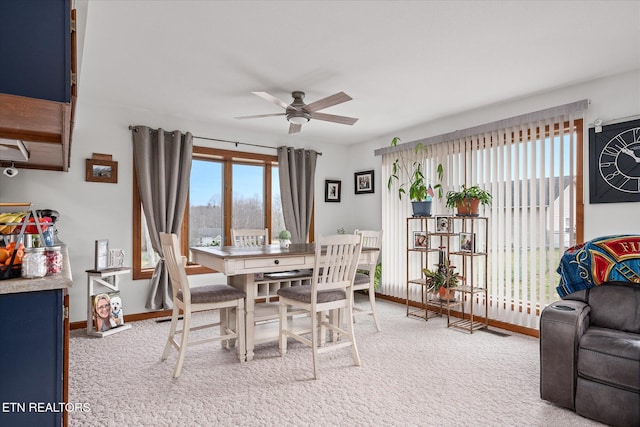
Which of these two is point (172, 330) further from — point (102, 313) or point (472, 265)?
Answer: point (472, 265)

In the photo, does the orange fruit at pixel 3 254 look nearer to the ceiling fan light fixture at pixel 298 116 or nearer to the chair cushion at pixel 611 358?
the ceiling fan light fixture at pixel 298 116

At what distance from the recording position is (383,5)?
218 cm

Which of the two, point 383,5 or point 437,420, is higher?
point 383,5

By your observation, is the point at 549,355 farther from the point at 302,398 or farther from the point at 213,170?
the point at 213,170

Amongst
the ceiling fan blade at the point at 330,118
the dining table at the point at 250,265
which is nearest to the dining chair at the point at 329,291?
the dining table at the point at 250,265

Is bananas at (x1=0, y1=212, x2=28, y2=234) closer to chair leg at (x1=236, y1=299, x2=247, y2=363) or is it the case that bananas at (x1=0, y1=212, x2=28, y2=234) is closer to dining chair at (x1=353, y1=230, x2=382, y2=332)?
chair leg at (x1=236, y1=299, x2=247, y2=363)

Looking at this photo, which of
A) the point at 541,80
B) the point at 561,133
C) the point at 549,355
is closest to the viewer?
the point at 549,355

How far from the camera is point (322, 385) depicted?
2.63 meters

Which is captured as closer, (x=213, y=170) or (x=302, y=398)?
(x=302, y=398)

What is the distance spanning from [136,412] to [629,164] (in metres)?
4.06

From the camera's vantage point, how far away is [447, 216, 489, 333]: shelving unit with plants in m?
3.92

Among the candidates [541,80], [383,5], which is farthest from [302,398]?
[541,80]

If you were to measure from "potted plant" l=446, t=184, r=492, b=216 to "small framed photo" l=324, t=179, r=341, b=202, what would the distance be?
230 cm

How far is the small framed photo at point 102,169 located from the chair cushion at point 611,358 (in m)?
4.49
